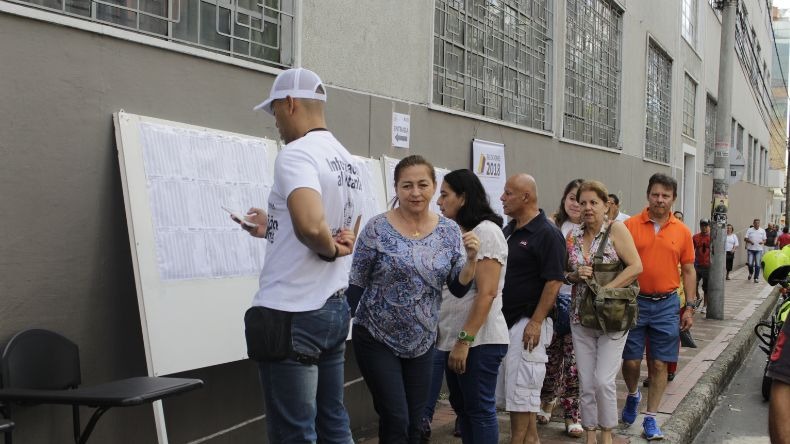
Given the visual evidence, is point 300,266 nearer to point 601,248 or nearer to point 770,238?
point 601,248

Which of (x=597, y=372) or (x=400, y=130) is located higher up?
(x=400, y=130)

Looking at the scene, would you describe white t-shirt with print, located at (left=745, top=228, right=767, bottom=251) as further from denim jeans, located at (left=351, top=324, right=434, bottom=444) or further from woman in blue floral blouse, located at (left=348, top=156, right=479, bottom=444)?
denim jeans, located at (left=351, top=324, right=434, bottom=444)

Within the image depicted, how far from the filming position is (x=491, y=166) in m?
7.74

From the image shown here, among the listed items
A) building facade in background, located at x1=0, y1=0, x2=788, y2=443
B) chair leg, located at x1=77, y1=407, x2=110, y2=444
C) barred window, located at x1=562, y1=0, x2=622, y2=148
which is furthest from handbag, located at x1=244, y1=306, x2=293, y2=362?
barred window, located at x1=562, y1=0, x2=622, y2=148

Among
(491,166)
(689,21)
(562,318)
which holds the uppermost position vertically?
(689,21)

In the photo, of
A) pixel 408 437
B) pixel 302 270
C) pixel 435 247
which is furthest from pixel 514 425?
pixel 302 270

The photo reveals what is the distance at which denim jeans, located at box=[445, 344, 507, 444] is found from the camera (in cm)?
407

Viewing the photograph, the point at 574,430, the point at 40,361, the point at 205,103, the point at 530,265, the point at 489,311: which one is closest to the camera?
the point at 40,361

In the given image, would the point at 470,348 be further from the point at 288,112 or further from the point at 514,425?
the point at 288,112

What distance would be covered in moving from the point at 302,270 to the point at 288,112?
0.60 metres

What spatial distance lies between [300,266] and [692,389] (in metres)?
5.57

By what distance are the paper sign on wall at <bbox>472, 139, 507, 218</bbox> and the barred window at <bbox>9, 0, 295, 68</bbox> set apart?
2859 millimetres

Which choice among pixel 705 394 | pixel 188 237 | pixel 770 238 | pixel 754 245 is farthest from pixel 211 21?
pixel 770 238

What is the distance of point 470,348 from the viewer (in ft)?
13.5
